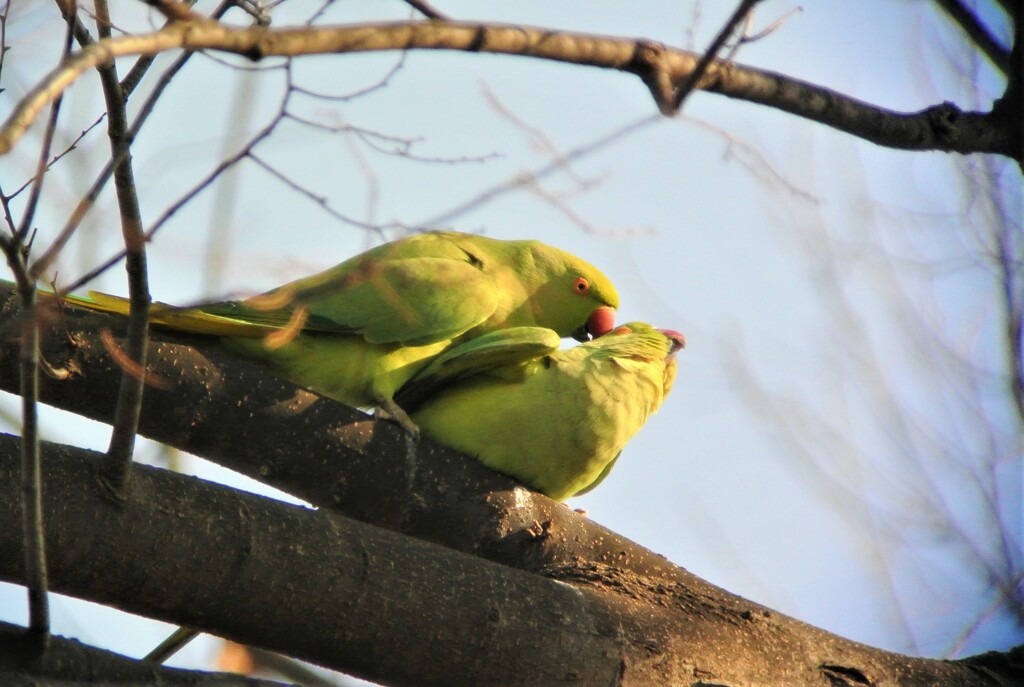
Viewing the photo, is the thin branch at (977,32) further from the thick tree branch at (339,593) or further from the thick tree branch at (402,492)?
the thick tree branch at (339,593)

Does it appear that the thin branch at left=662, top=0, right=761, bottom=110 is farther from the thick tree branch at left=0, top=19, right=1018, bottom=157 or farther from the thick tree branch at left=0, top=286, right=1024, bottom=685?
the thick tree branch at left=0, top=286, right=1024, bottom=685

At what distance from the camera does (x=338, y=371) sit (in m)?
3.89

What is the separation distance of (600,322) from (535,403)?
110 centimetres

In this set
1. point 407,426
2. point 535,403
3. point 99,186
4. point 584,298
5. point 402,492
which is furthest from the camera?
point 584,298

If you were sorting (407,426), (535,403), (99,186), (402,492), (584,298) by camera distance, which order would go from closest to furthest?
(99,186)
(402,492)
(407,426)
(535,403)
(584,298)

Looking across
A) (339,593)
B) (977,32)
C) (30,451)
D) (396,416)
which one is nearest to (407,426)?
(396,416)

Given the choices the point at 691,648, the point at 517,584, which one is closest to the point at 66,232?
the point at 517,584

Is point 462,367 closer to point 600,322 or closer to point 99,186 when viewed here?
point 600,322

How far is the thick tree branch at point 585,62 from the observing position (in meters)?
1.55

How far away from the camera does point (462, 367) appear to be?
12.7 feet

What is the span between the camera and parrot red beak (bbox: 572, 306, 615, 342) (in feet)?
15.8

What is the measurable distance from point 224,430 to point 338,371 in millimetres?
1004

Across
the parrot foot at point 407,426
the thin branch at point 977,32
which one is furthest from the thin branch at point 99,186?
the thin branch at point 977,32

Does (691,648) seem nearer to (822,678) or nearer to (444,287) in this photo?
(822,678)
